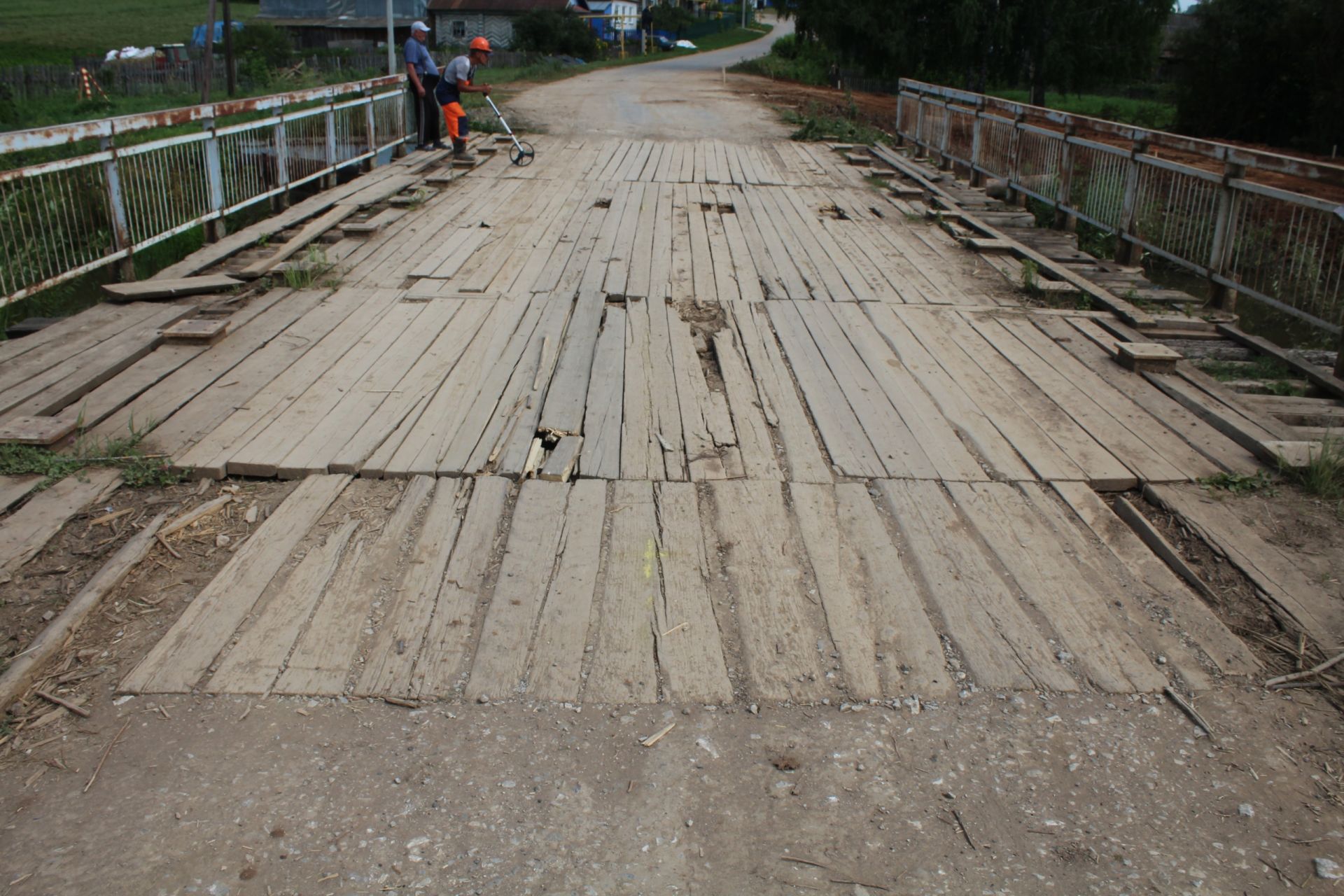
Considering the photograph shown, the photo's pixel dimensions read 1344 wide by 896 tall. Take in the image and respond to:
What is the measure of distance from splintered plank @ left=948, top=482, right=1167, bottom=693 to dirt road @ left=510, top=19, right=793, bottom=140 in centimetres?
1247

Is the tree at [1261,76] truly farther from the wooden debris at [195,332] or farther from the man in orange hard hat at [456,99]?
the wooden debris at [195,332]

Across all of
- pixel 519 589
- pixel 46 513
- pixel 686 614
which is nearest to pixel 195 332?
pixel 46 513

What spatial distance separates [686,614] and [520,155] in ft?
33.2

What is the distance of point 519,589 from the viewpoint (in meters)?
3.59

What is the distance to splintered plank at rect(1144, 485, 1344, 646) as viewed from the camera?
11.5 ft

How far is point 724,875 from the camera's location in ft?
8.12

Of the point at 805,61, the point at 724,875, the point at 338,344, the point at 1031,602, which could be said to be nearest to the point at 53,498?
the point at 338,344

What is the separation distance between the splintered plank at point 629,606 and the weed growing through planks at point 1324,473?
2738 mm

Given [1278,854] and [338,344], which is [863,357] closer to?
[338,344]

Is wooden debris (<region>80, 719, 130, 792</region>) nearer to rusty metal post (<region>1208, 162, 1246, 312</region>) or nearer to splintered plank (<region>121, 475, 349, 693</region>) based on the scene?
splintered plank (<region>121, 475, 349, 693</region>)

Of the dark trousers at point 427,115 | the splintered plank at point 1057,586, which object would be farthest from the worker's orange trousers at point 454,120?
the splintered plank at point 1057,586

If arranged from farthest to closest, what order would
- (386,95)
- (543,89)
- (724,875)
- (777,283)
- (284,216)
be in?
1. (543,89)
2. (386,95)
3. (284,216)
4. (777,283)
5. (724,875)

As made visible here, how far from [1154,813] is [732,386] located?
314cm

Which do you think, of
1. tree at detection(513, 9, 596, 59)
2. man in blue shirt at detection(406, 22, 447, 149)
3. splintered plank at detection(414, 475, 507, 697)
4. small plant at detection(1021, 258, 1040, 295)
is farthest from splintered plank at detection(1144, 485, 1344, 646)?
tree at detection(513, 9, 596, 59)
